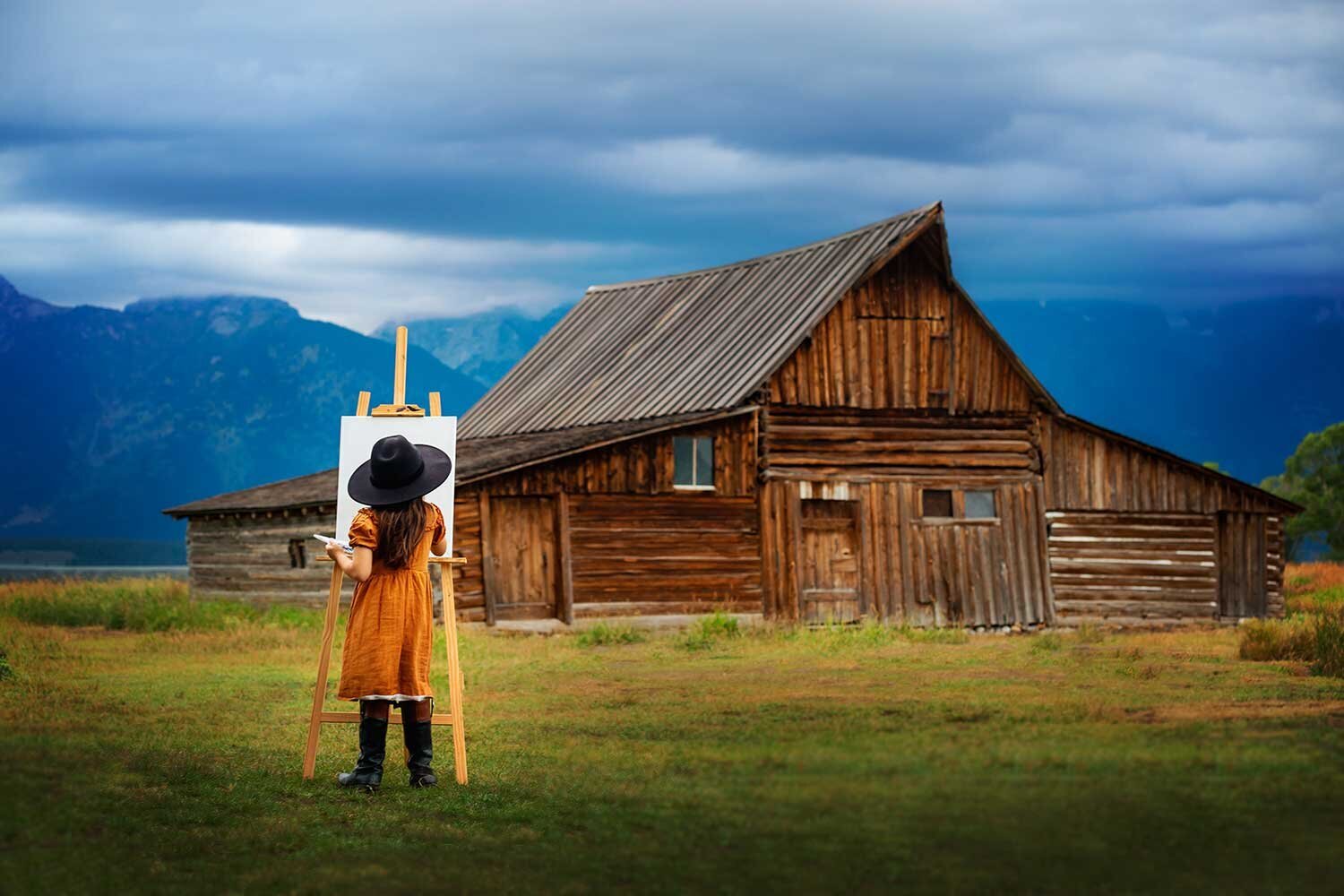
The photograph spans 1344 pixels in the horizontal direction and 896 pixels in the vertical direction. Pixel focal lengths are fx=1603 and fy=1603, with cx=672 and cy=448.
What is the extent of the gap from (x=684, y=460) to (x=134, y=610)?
1017 centimetres

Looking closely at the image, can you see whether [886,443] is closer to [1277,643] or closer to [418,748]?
[1277,643]

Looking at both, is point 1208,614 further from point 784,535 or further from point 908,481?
point 784,535

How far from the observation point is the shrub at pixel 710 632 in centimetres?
2238

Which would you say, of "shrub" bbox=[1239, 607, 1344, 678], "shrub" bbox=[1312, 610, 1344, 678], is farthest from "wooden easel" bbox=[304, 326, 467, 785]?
"shrub" bbox=[1239, 607, 1344, 678]

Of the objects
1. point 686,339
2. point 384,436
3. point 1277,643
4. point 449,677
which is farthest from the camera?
point 686,339

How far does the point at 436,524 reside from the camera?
10727 mm

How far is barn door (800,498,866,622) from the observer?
1125 inches

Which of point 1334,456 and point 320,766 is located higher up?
point 1334,456

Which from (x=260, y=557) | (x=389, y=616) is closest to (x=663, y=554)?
(x=260, y=557)

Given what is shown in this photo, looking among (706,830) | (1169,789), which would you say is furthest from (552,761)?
(1169,789)

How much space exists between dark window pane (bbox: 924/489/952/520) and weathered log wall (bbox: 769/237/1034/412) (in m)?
1.60

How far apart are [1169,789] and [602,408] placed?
2554 centimetres

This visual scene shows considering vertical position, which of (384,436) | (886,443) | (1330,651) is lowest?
(1330,651)

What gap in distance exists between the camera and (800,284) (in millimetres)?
31688
